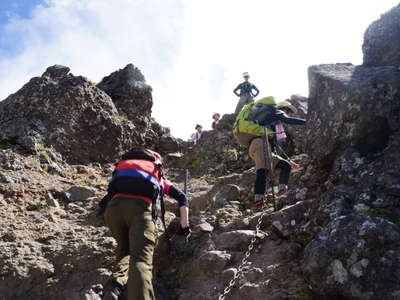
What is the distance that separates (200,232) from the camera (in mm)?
6527

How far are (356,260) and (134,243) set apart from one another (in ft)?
8.17

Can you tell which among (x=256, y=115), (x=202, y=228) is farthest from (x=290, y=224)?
(x=256, y=115)

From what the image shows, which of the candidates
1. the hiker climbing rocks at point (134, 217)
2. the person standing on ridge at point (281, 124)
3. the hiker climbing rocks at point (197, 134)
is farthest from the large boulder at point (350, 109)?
the hiker climbing rocks at point (197, 134)

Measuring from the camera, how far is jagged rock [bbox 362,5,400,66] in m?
7.27

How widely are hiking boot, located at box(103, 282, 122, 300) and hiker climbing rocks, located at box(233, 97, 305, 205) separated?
3.80 m

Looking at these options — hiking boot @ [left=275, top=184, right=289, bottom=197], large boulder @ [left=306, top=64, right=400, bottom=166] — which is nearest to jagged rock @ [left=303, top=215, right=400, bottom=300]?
large boulder @ [left=306, top=64, right=400, bottom=166]

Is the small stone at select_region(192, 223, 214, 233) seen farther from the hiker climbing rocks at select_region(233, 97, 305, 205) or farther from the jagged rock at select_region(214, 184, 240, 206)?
the jagged rock at select_region(214, 184, 240, 206)

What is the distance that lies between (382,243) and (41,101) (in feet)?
38.7

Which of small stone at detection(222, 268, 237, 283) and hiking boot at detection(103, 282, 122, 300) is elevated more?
small stone at detection(222, 268, 237, 283)

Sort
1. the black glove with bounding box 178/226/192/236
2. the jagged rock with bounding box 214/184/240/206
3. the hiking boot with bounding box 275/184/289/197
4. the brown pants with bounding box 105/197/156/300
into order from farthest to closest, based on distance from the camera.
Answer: the jagged rock with bounding box 214/184/240/206, the hiking boot with bounding box 275/184/289/197, the black glove with bounding box 178/226/192/236, the brown pants with bounding box 105/197/156/300

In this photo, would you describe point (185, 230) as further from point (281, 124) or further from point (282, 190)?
point (281, 124)

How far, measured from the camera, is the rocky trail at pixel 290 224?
4293 millimetres

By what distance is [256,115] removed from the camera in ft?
26.9

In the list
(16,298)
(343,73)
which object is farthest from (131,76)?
(16,298)
